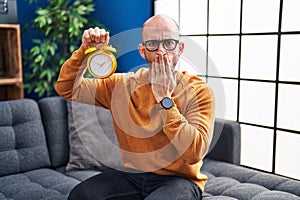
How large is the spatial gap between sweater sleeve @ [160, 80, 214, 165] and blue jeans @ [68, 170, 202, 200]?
12cm

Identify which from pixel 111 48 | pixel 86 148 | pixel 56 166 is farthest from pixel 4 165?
pixel 111 48

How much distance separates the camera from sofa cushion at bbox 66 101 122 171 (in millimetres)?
2047

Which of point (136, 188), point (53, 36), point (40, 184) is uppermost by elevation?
point (53, 36)

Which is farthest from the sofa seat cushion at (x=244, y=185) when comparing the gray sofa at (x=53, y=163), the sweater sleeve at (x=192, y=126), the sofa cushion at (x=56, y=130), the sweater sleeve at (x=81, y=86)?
the sofa cushion at (x=56, y=130)

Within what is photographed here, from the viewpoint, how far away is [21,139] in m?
1.99

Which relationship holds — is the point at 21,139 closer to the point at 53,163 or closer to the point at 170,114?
the point at 53,163

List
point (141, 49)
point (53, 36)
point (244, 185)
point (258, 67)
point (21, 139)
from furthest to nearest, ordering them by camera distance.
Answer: point (53, 36) → point (258, 67) → point (21, 139) → point (244, 185) → point (141, 49)

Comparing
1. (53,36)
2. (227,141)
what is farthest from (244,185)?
(53,36)

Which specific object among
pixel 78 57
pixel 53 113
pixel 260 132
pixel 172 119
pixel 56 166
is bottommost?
pixel 56 166

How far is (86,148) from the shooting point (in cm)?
207

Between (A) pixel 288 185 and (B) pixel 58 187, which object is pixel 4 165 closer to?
(B) pixel 58 187

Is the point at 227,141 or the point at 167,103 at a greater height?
the point at 167,103

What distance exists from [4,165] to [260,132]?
5.09ft

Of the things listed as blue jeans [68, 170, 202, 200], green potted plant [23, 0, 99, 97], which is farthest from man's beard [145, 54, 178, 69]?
green potted plant [23, 0, 99, 97]
